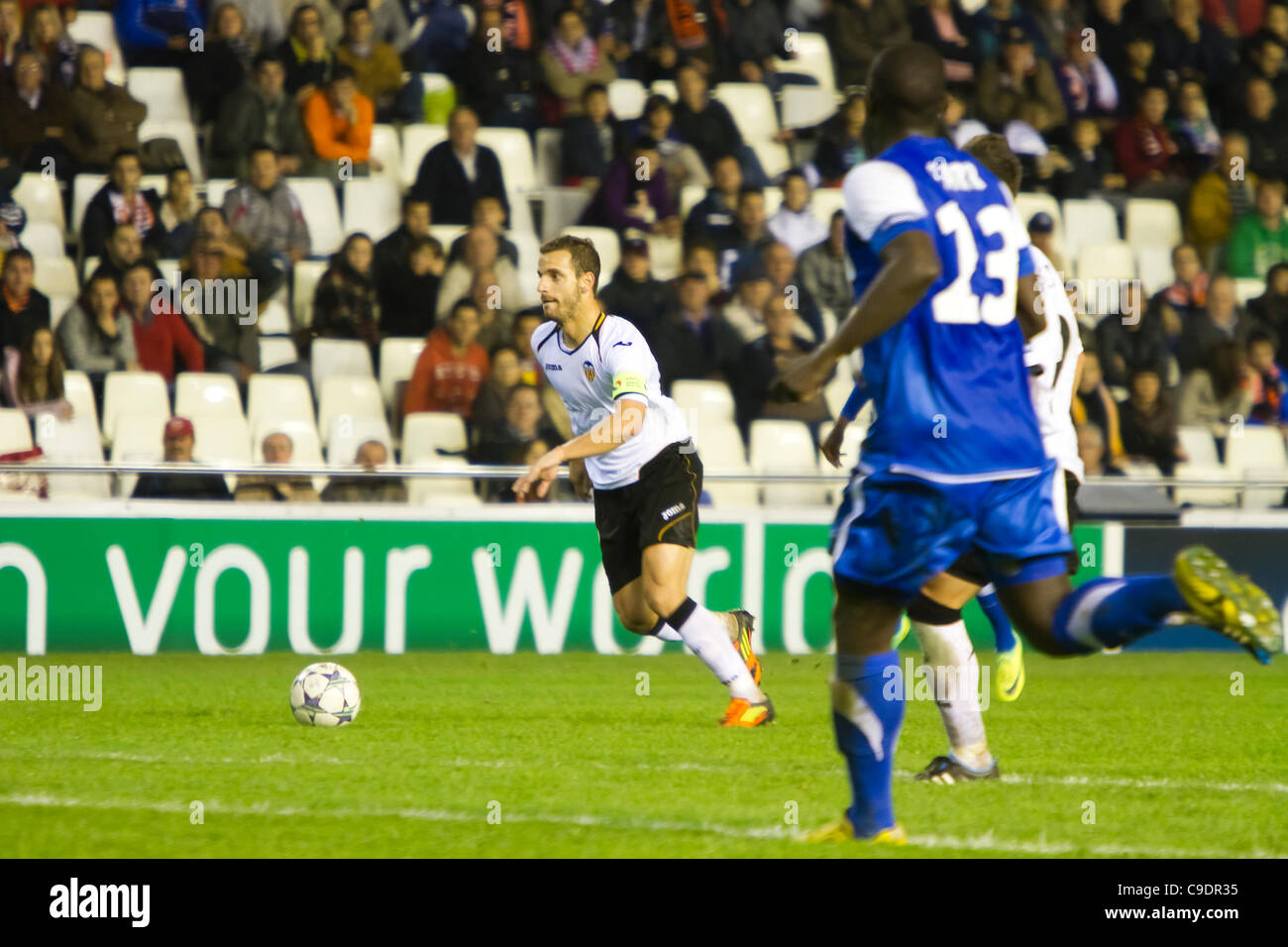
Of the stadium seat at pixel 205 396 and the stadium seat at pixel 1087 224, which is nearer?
the stadium seat at pixel 205 396

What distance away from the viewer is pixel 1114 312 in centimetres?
1362

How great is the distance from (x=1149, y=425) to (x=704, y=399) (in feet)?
10.4

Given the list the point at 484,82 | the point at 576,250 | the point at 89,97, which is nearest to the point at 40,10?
the point at 89,97

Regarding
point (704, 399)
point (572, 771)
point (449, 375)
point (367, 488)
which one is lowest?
point (572, 771)

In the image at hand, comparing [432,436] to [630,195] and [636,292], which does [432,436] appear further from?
[630,195]

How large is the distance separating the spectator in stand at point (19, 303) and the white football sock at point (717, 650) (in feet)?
17.0

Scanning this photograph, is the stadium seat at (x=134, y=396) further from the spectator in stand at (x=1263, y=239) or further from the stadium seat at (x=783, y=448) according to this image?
the spectator in stand at (x=1263, y=239)

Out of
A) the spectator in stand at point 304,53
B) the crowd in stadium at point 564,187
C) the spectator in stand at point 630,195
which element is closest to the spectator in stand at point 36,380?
the crowd in stadium at point 564,187

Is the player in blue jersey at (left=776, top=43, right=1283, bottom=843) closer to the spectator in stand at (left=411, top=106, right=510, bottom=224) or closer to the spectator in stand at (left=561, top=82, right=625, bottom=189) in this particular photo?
the spectator in stand at (left=411, top=106, right=510, bottom=224)

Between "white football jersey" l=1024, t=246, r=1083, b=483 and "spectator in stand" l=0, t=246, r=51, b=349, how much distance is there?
21.8 feet

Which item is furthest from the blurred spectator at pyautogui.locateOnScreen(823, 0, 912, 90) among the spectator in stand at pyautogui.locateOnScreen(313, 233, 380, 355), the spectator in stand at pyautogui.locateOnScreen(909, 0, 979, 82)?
the spectator in stand at pyautogui.locateOnScreen(313, 233, 380, 355)

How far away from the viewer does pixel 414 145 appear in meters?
13.5

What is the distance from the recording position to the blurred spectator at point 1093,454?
11.9 metres

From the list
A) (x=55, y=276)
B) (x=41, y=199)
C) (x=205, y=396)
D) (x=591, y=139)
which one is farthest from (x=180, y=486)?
(x=591, y=139)
